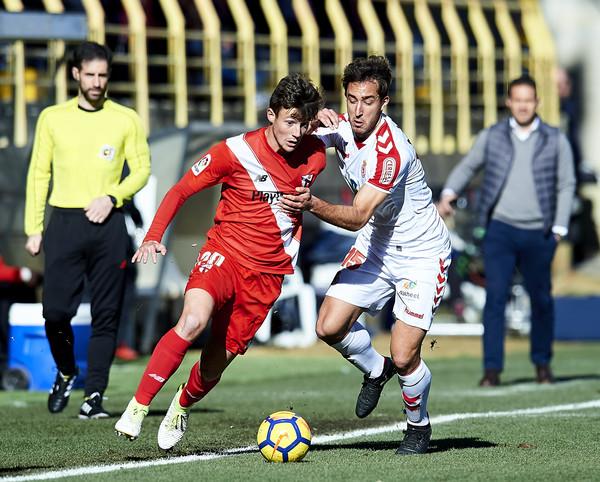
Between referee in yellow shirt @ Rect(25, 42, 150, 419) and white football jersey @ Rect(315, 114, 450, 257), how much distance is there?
83.5 inches

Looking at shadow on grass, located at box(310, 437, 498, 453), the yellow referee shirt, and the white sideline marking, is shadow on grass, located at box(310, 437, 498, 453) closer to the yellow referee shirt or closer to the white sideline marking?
the white sideline marking

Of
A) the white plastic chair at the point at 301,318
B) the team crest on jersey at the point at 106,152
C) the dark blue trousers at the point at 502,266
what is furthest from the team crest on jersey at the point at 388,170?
the white plastic chair at the point at 301,318

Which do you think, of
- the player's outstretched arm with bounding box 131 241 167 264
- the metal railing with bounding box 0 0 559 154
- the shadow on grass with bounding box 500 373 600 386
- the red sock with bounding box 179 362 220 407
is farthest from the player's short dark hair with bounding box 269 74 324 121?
the metal railing with bounding box 0 0 559 154

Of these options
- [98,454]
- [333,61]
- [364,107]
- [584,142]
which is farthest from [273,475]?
[584,142]

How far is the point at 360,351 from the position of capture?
8289 millimetres

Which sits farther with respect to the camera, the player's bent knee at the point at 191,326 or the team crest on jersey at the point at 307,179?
the team crest on jersey at the point at 307,179

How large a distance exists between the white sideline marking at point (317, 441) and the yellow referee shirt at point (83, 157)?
7.42 ft

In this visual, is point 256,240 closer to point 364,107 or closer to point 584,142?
point 364,107

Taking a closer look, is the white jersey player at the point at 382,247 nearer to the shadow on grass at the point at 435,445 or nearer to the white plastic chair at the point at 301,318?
the shadow on grass at the point at 435,445

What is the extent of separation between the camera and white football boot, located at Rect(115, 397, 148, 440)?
286 inches

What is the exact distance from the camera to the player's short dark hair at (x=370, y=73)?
7.60 m

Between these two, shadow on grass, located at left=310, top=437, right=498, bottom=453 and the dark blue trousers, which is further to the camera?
the dark blue trousers

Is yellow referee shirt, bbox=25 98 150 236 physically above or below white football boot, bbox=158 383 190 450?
above

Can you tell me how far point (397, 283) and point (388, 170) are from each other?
82 centimetres
